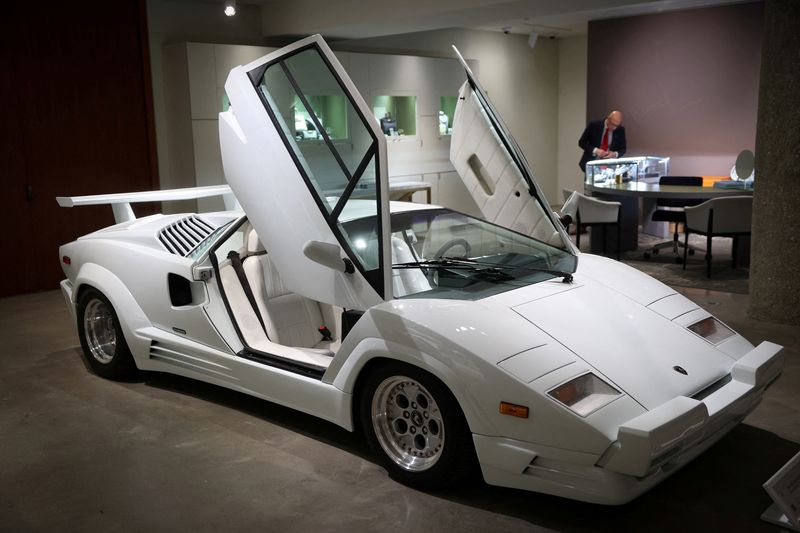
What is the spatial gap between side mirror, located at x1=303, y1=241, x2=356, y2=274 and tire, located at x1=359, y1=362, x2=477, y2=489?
456mm

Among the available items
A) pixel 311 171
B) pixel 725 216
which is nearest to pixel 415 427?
pixel 311 171

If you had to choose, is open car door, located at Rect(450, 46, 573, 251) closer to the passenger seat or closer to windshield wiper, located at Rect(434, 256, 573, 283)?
windshield wiper, located at Rect(434, 256, 573, 283)

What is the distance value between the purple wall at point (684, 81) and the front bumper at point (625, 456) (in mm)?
8894

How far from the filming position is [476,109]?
4.36 metres

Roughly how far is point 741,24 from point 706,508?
30.7 feet

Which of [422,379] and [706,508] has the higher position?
[422,379]

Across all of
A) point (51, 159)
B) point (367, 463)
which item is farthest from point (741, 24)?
point (367, 463)

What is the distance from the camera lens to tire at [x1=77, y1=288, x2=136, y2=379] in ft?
15.9

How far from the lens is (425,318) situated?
323 cm

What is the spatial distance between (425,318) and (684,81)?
9.48 m

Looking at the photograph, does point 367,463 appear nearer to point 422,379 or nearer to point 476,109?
point 422,379

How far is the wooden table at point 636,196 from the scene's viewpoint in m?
8.19

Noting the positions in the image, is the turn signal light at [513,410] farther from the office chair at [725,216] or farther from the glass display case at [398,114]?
the glass display case at [398,114]

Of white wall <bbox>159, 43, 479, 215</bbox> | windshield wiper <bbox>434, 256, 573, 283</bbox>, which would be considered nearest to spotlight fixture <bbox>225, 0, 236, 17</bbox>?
white wall <bbox>159, 43, 479, 215</bbox>
